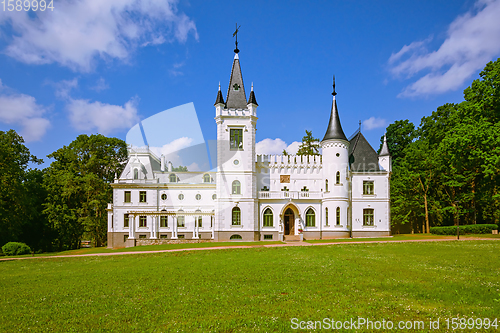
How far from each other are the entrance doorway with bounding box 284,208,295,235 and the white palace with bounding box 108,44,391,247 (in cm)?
11

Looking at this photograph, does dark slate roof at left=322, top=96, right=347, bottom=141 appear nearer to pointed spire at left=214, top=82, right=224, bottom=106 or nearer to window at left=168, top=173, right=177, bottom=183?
pointed spire at left=214, top=82, right=224, bottom=106

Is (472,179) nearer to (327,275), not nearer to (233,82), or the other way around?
(233,82)

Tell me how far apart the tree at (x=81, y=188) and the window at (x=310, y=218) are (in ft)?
88.0

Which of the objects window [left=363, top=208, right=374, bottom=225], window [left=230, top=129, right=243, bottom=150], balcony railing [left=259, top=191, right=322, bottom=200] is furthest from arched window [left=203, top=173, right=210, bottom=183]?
window [left=363, top=208, right=374, bottom=225]

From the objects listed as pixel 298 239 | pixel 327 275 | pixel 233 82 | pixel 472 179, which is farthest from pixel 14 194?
pixel 472 179

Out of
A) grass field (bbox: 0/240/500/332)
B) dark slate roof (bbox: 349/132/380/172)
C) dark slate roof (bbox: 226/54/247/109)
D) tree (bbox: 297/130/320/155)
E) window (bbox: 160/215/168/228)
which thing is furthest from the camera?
tree (bbox: 297/130/320/155)

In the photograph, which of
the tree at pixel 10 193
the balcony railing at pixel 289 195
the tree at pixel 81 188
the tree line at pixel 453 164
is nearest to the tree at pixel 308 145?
the tree line at pixel 453 164

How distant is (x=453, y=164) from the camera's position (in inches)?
1435

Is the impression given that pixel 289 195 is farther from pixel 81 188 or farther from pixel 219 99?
pixel 81 188

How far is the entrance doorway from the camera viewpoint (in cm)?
3978

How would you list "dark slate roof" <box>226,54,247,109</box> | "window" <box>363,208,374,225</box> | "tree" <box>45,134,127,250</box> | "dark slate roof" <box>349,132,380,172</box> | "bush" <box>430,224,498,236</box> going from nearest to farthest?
"bush" <box>430,224,498,236</box>, "dark slate roof" <box>226,54,247,109</box>, "window" <box>363,208,374,225</box>, "dark slate roof" <box>349,132,380,172</box>, "tree" <box>45,134,127,250</box>

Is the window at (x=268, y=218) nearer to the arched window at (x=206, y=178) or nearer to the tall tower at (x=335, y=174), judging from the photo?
the tall tower at (x=335, y=174)

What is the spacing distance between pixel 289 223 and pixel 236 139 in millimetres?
11167

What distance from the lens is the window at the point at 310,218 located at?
129 ft
